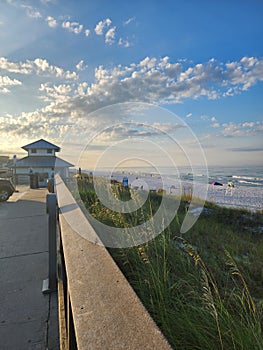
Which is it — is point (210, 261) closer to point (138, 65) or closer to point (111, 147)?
point (111, 147)

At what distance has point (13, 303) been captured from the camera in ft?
8.04

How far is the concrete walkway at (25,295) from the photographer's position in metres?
1.96

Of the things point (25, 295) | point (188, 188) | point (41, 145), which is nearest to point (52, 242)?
point (25, 295)

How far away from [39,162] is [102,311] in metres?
28.4

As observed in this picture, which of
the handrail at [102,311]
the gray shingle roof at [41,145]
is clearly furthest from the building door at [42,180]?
the handrail at [102,311]

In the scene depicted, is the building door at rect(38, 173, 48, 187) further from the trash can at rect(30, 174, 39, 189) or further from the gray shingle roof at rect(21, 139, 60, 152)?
the gray shingle roof at rect(21, 139, 60, 152)

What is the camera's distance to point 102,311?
105 cm

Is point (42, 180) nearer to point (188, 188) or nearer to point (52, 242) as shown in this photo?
point (188, 188)

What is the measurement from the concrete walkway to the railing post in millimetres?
99

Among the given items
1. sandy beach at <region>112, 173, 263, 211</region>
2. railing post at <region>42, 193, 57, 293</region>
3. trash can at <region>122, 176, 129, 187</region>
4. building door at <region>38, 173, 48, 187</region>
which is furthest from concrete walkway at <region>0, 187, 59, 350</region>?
building door at <region>38, 173, 48, 187</region>

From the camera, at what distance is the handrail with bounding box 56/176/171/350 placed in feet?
2.83

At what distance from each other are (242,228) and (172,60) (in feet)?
17.2

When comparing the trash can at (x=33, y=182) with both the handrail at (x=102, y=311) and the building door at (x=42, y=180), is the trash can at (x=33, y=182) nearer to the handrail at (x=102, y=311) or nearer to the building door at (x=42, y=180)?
the building door at (x=42, y=180)

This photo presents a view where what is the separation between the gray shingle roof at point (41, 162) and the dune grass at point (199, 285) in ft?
78.7
